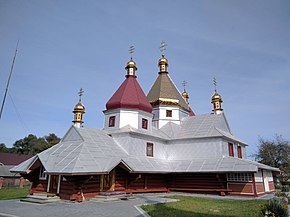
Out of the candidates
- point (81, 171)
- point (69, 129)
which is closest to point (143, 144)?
point (69, 129)

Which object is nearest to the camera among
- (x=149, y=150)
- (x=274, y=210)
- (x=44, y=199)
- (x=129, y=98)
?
(x=274, y=210)

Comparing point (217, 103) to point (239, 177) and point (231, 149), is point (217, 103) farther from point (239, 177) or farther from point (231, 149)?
point (239, 177)

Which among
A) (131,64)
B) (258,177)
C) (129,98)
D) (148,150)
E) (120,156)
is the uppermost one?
(131,64)

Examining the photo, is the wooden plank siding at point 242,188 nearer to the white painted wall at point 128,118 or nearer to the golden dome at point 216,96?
the white painted wall at point 128,118

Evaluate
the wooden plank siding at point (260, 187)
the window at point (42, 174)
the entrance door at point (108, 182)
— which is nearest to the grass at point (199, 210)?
the entrance door at point (108, 182)

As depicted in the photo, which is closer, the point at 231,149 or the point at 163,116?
the point at 231,149

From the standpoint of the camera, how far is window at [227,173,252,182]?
16312 mm

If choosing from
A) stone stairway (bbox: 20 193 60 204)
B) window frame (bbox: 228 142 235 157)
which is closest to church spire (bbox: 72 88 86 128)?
stone stairway (bbox: 20 193 60 204)

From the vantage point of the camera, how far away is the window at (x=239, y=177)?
16.3 meters

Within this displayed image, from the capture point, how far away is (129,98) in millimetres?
19984

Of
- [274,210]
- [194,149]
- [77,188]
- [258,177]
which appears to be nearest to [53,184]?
[77,188]

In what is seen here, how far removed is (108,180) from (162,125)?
9.79 meters

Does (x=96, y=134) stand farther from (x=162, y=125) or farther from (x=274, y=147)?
(x=274, y=147)

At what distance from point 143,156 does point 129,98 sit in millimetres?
5206
